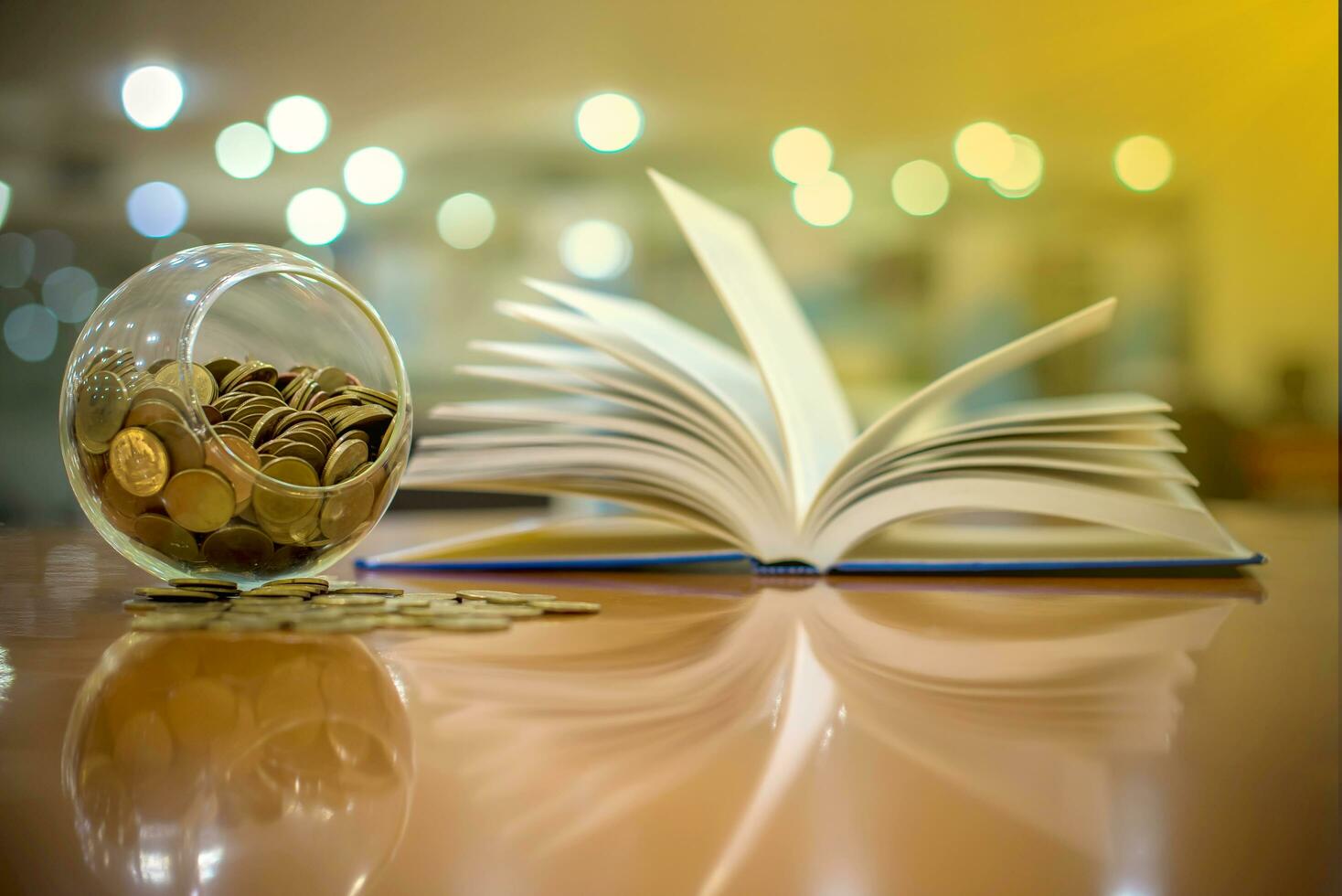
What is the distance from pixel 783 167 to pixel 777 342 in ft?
10.7

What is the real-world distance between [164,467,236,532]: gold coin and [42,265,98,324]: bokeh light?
357 cm

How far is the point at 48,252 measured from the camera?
3604mm

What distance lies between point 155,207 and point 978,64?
9.03 feet

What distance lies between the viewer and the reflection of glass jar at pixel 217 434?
0.48m

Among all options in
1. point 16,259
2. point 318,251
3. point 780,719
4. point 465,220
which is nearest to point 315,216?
point 318,251

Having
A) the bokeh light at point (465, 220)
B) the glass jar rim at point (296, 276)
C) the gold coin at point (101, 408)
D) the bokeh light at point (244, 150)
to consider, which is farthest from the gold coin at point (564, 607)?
the bokeh light at point (465, 220)

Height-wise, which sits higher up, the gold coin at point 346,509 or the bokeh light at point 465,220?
the bokeh light at point 465,220

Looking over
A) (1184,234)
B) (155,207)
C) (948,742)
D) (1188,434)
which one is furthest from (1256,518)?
(155,207)

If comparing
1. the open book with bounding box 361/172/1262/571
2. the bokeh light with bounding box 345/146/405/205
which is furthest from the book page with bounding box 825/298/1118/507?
the bokeh light with bounding box 345/146/405/205

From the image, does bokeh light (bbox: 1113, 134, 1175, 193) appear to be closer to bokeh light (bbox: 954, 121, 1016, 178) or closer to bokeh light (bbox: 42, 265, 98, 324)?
bokeh light (bbox: 954, 121, 1016, 178)

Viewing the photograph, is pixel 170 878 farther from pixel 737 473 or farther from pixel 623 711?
pixel 737 473

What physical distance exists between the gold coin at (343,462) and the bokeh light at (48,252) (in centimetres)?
366

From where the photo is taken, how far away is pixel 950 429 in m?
0.65

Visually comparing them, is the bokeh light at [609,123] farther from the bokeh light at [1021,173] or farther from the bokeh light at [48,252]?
the bokeh light at [48,252]
